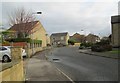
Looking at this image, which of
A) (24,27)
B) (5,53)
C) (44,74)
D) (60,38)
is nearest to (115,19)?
(24,27)

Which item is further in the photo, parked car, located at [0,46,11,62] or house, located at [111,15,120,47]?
house, located at [111,15,120,47]

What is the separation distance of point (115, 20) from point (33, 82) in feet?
149

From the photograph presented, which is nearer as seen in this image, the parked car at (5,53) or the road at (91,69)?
the road at (91,69)

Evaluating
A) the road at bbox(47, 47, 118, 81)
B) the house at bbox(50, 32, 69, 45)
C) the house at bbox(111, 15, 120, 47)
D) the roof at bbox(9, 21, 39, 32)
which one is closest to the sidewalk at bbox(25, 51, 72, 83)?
the road at bbox(47, 47, 118, 81)

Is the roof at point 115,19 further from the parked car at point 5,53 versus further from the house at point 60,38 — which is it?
the house at point 60,38

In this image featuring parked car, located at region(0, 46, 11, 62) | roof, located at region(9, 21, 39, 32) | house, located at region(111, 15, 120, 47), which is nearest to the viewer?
parked car, located at region(0, 46, 11, 62)

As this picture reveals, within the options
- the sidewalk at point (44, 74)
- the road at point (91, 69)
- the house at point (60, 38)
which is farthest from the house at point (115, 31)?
the house at point (60, 38)

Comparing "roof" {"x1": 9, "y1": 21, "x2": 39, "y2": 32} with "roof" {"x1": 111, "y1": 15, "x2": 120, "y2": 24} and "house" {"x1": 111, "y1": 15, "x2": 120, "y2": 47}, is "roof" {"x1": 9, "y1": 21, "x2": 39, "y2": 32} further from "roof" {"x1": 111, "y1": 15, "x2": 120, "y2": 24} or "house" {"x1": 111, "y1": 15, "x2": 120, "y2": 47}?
"house" {"x1": 111, "y1": 15, "x2": 120, "y2": 47}

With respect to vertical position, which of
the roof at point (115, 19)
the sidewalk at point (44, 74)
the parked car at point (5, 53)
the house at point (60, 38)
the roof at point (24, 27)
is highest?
the roof at point (115, 19)

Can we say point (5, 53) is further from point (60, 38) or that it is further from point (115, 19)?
point (60, 38)

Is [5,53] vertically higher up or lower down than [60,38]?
lower down

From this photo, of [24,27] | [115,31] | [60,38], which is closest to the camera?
[115,31]

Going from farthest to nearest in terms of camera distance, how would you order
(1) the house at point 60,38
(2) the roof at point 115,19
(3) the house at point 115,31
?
(1) the house at point 60,38 → (2) the roof at point 115,19 → (3) the house at point 115,31

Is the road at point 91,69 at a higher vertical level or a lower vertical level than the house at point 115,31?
lower
